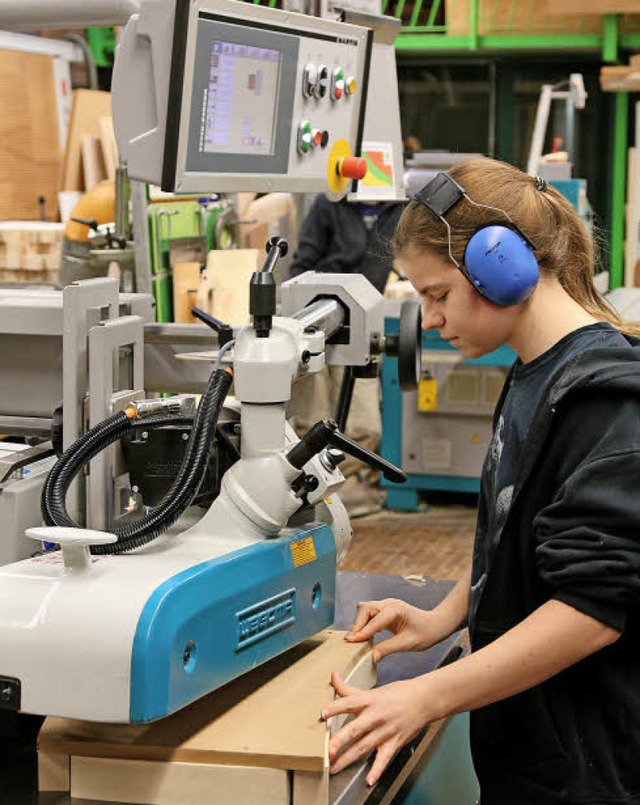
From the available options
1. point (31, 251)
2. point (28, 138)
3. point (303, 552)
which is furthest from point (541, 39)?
point (303, 552)

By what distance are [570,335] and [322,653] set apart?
480 millimetres

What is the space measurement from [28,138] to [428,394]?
2.92m

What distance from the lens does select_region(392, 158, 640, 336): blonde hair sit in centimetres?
137

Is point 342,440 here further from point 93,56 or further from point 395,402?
point 93,56

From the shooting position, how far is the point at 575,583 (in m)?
1.24

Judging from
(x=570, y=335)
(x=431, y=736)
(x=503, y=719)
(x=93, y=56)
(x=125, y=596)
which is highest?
(x=93, y=56)

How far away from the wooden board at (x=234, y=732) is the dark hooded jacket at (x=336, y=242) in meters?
3.69

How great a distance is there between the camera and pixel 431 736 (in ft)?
5.27

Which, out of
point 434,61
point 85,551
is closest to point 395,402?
point 434,61

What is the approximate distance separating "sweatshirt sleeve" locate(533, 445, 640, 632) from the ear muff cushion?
21 cm

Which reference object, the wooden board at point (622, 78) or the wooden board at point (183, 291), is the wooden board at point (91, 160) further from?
the wooden board at point (622, 78)

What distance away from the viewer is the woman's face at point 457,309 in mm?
1374

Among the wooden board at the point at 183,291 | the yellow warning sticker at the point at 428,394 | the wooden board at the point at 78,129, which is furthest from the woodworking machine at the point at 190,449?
the wooden board at the point at 78,129

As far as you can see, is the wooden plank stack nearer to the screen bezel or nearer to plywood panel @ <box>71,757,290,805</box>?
the screen bezel
